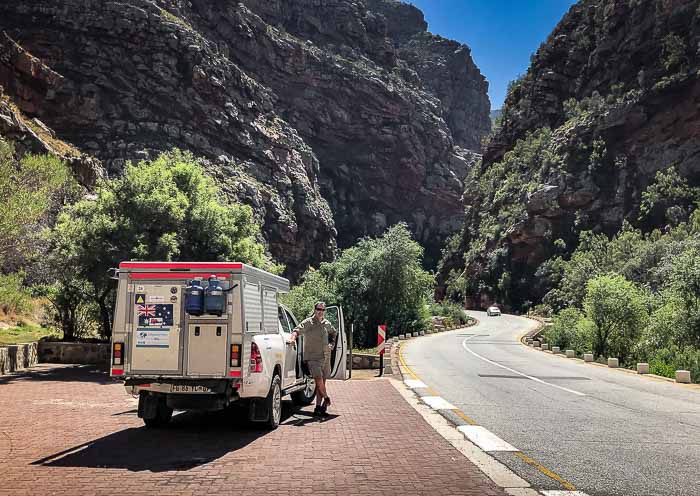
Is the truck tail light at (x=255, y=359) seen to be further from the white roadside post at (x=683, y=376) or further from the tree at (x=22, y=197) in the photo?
the white roadside post at (x=683, y=376)

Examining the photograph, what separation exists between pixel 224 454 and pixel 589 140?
97.6 meters

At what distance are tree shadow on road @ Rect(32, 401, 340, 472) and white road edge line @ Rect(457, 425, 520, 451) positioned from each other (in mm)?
2619

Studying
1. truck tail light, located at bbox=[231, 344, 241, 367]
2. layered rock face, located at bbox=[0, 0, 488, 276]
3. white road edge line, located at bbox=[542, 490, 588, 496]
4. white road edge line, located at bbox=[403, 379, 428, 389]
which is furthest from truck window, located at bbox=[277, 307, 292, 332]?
layered rock face, located at bbox=[0, 0, 488, 276]

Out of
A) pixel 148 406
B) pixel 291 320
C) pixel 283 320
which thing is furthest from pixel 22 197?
pixel 148 406

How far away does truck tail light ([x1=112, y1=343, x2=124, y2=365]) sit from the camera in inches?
345

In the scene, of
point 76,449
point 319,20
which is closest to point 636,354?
point 76,449

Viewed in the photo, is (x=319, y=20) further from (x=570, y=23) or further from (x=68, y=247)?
(x=68, y=247)

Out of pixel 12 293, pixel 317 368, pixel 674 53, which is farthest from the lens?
pixel 674 53

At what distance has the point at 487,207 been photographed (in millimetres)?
116188

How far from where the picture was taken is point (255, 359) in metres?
8.80

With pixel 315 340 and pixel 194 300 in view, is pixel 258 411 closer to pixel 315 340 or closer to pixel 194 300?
pixel 315 340

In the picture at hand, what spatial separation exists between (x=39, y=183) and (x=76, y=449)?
51.7ft

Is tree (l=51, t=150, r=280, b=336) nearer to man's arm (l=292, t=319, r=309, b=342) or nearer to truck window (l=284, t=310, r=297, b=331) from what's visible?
truck window (l=284, t=310, r=297, b=331)

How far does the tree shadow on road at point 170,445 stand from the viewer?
6.93 metres
